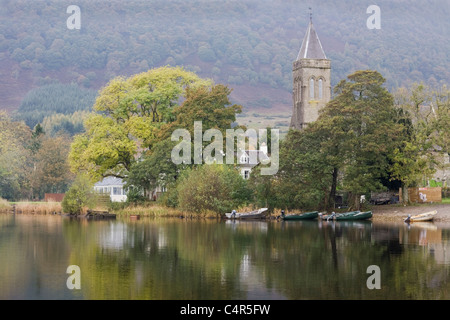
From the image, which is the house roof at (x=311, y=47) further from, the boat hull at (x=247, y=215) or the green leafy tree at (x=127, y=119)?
the boat hull at (x=247, y=215)

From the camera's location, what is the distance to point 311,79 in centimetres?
11606

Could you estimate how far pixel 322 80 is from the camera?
116312 millimetres

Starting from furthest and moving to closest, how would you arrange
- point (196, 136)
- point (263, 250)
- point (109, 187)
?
point (109, 187), point (196, 136), point (263, 250)

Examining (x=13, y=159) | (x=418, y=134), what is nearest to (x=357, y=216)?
(x=418, y=134)

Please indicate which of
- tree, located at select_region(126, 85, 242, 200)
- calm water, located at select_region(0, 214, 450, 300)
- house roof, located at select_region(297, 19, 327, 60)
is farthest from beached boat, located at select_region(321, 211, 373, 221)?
house roof, located at select_region(297, 19, 327, 60)

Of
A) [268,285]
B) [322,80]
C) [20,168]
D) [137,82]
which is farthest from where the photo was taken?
[322,80]

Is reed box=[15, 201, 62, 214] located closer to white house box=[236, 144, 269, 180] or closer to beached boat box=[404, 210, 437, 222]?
white house box=[236, 144, 269, 180]

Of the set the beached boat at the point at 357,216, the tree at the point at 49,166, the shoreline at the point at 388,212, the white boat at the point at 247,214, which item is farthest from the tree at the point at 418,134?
the tree at the point at 49,166

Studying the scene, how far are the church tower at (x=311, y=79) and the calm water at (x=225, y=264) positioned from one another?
241 feet

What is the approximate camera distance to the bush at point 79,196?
224 feet

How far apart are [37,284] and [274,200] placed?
139ft

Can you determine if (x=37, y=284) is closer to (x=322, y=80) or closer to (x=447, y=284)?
(x=447, y=284)
